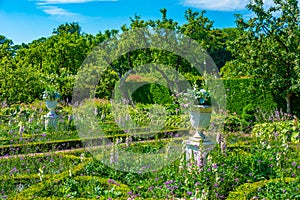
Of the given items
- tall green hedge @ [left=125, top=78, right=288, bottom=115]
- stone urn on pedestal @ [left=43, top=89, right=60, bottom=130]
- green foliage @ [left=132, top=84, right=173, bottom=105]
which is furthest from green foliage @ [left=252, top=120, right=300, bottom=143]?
green foliage @ [left=132, top=84, right=173, bottom=105]

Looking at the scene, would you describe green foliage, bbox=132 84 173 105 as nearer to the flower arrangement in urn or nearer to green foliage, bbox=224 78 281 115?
green foliage, bbox=224 78 281 115

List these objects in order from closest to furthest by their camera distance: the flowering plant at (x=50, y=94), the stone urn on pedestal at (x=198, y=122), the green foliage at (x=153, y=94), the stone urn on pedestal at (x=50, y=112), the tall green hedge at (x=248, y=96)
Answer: the stone urn on pedestal at (x=198, y=122) < the stone urn on pedestal at (x=50, y=112) < the flowering plant at (x=50, y=94) < the tall green hedge at (x=248, y=96) < the green foliage at (x=153, y=94)

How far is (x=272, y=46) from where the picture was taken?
11.3 meters

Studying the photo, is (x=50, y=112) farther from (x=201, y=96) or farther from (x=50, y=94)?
(x=201, y=96)

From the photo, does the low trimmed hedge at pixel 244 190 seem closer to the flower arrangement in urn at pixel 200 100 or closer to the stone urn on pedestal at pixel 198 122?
the stone urn on pedestal at pixel 198 122

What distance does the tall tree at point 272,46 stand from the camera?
1106 centimetres

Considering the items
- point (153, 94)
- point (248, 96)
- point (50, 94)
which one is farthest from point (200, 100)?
point (153, 94)

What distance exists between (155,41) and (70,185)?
11744 mm

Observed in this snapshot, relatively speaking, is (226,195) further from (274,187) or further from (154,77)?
(154,77)

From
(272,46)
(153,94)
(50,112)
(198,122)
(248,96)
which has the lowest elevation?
(198,122)

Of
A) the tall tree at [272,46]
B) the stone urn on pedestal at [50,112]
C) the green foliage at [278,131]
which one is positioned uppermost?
the tall tree at [272,46]

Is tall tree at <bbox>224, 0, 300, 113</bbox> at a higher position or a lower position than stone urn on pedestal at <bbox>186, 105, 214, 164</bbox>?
higher

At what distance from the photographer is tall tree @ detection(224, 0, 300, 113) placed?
11.1 meters

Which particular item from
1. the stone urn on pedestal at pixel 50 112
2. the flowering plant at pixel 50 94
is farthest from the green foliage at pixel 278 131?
the flowering plant at pixel 50 94
